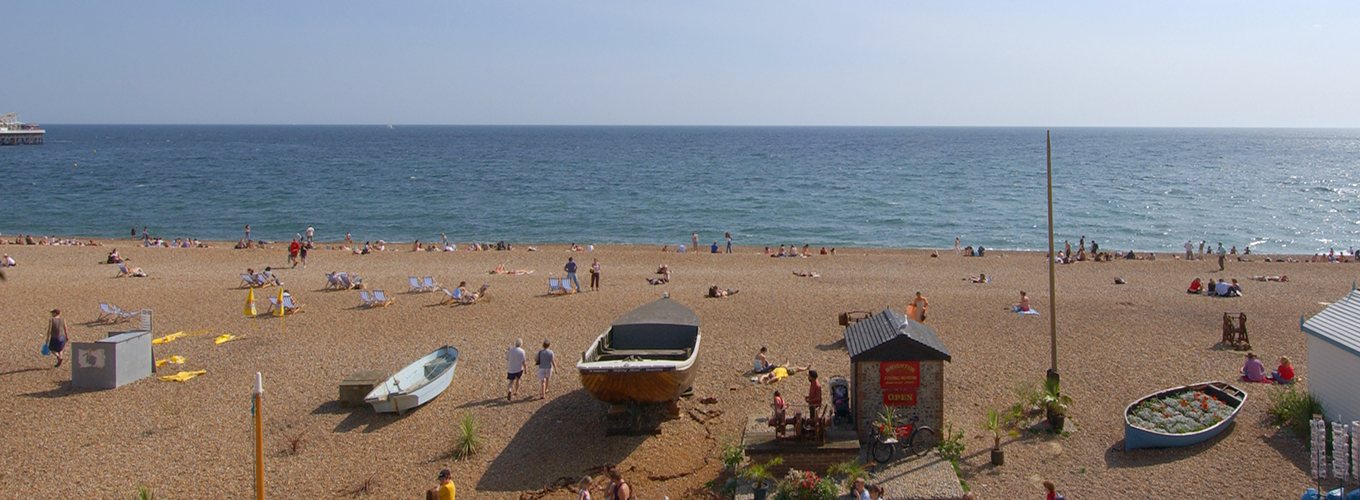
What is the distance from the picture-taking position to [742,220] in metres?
55.4

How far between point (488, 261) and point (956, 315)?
17668mm

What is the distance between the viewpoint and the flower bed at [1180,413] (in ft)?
43.9

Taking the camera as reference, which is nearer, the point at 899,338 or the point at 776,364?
the point at 899,338

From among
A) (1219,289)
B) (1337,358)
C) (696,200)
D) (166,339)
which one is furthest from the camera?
(696,200)

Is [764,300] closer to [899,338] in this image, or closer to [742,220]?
[899,338]

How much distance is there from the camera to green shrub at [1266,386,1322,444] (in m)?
13.4

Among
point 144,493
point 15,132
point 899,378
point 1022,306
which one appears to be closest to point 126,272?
point 144,493

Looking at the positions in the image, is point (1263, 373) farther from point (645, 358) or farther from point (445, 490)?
point (445, 490)

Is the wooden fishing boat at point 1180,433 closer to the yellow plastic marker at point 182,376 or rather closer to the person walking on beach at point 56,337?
the yellow plastic marker at point 182,376

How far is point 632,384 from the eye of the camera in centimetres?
1352

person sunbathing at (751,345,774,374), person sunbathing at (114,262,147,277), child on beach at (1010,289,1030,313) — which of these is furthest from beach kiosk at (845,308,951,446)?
person sunbathing at (114,262,147,277)

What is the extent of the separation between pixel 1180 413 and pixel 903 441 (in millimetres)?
4364

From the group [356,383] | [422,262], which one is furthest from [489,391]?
[422,262]

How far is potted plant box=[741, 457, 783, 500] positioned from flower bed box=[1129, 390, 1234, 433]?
5.30m
